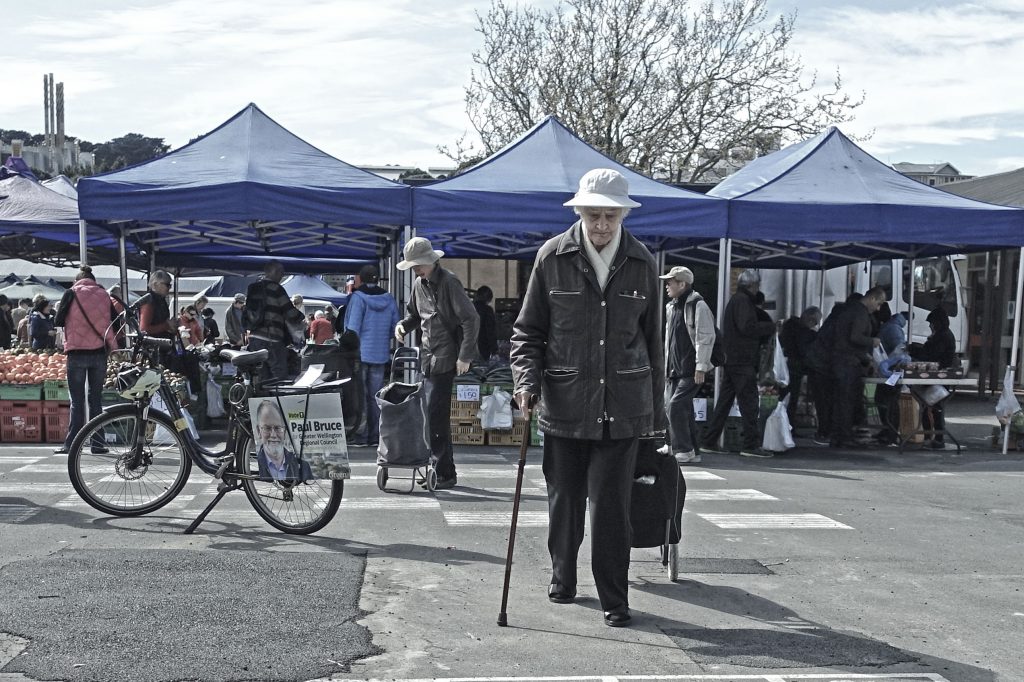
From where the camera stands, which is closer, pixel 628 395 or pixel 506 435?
pixel 628 395

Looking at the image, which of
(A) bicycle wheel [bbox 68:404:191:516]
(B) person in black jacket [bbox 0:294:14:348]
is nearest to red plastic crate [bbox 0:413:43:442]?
(A) bicycle wheel [bbox 68:404:191:516]

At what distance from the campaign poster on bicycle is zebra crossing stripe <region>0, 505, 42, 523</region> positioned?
1905mm

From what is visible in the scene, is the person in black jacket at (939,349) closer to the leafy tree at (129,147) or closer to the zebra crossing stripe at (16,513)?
the zebra crossing stripe at (16,513)

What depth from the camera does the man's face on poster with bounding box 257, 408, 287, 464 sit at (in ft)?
21.5

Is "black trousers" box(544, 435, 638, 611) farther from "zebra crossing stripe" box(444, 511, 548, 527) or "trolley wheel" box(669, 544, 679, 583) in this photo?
"zebra crossing stripe" box(444, 511, 548, 527)

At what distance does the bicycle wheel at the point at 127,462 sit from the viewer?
22.6ft

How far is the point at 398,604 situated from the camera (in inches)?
207

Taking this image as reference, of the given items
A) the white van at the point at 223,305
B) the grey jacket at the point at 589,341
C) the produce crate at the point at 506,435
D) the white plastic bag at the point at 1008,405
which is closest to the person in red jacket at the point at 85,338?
the produce crate at the point at 506,435

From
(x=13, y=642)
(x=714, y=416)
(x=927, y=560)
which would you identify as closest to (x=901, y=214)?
(x=714, y=416)

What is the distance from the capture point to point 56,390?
11.5 m

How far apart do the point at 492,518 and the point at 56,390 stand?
6.33m

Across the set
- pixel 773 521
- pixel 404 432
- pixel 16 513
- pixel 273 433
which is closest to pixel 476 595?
pixel 273 433

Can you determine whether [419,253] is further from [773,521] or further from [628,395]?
[628,395]

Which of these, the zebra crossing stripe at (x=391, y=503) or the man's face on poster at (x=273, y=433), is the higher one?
the man's face on poster at (x=273, y=433)
